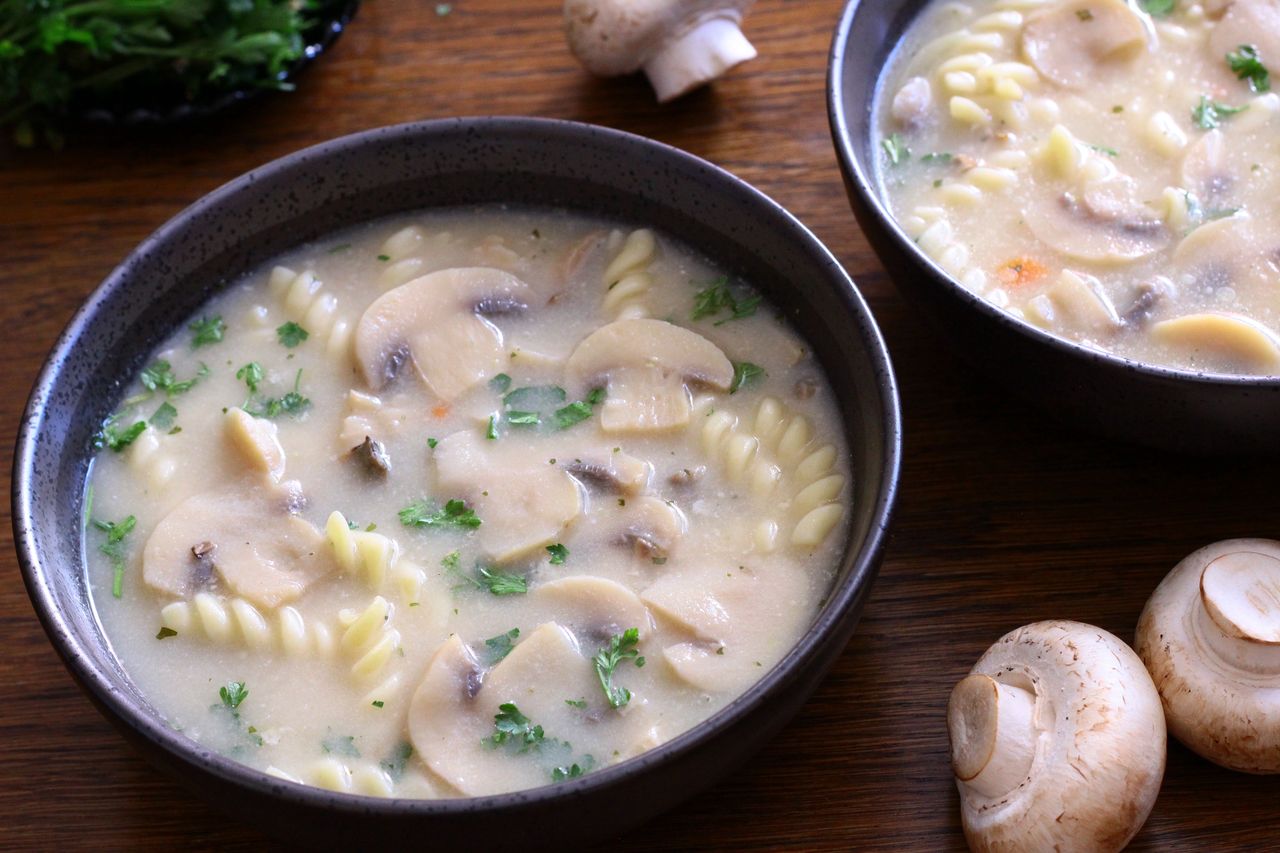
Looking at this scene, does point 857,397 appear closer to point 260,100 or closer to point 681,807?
point 681,807

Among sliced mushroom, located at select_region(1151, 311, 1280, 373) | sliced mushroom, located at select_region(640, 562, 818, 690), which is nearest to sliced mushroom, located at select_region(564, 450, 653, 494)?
sliced mushroom, located at select_region(640, 562, 818, 690)

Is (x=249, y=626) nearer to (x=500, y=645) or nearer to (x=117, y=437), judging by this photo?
(x=500, y=645)

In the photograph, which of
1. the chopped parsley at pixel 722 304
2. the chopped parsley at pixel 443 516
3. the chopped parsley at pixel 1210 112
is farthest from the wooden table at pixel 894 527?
the chopped parsley at pixel 1210 112

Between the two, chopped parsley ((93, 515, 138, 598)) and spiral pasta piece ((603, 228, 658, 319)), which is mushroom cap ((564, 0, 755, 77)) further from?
chopped parsley ((93, 515, 138, 598))

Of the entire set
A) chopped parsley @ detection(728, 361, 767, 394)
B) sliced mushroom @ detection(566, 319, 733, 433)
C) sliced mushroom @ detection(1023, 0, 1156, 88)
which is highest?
sliced mushroom @ detection(1023, 0, 1156, 88)

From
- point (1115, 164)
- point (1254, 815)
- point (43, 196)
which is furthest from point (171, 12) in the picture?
point (1254, 815)

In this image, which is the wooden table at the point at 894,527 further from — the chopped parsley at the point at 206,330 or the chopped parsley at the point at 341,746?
the chopped parsley at the point at 206,330

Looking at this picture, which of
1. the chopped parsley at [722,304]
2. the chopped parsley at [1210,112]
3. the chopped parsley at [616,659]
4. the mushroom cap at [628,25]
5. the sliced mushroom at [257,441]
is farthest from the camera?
the mushroom cap at [628,25]
